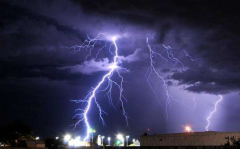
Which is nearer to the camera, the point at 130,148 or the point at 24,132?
the point at 130,148

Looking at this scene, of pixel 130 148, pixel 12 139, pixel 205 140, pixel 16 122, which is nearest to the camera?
pixel 205 140

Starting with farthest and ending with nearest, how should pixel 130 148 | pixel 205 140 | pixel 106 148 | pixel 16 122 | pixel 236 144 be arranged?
pixel 16 122, pixel 106 148, pixel 130 148, pixel 205 140, pixel 236 144

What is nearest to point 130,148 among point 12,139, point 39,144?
point 39,144

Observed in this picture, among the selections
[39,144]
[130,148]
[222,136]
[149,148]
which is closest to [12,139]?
[39,144]

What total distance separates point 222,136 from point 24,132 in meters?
34.5

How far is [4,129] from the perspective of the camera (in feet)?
158

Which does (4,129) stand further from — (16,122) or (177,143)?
(177,143)

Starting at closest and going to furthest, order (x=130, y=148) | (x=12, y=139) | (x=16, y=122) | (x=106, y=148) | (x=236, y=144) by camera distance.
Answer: (x=236, y=144) < (x=130, y=148) < (x=106, y=148) < (x=12, y=139) < (x=16, y=122)

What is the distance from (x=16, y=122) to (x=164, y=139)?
2983 cm

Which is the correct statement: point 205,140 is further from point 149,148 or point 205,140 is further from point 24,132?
point 24,132

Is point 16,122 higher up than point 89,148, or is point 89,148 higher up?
point 16,122

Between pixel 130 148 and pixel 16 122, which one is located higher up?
pixel 16 122

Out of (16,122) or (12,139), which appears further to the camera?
(16,122)

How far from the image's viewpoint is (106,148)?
1441 inches
